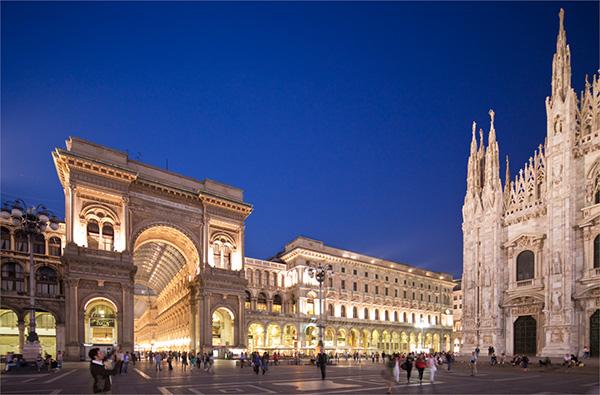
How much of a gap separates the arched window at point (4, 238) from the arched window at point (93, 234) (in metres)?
10.4

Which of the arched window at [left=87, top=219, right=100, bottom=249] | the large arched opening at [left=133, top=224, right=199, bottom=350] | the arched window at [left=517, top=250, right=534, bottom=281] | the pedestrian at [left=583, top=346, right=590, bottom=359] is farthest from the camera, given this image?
the large arched opening at [left=133, top=224, right=199, bottom=350]

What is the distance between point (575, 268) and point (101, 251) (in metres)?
39.7

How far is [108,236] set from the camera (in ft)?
144

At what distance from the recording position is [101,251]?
41906 millimetres

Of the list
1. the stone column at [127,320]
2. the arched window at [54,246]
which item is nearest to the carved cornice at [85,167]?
the arched window at [54,246]

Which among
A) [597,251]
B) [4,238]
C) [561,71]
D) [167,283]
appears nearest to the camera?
[597,251]

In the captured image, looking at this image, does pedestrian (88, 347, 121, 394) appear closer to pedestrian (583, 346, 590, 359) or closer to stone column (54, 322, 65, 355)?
pedestrian (583, 346, 590, 359)

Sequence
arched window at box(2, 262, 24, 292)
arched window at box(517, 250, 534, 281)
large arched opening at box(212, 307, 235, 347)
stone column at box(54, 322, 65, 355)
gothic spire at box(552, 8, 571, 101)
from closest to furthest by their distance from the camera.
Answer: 1. gothic spire at box(552, 8, 571, 101)
2. arched window at box(517, 250, 534, 281)
3. stone column at box(54, 322, 65, 355)
4. arched window at box(2, 262, 24, 292)
5. large arched opening at box(212, 307, 235, 347)

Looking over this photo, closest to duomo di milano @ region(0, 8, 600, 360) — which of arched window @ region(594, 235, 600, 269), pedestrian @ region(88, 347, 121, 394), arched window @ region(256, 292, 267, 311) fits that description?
arched window @ region(594, 235, 600, 269)

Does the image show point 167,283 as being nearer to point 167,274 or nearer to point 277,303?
point 167,274

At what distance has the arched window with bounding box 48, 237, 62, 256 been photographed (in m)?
49.2

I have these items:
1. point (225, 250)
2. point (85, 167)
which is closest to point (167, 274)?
point (225, 250)

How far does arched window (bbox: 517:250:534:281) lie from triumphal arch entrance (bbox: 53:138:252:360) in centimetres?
2903

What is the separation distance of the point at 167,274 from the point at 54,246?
21.8 metres
